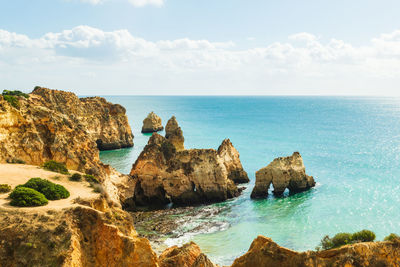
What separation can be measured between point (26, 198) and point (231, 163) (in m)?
40.4

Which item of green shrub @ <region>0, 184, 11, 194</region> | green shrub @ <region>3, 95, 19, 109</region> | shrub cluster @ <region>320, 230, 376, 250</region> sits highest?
green shrub @ <region>3, 95, 19, 109</region>

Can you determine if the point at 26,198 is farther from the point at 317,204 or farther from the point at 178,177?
the point at 317,204

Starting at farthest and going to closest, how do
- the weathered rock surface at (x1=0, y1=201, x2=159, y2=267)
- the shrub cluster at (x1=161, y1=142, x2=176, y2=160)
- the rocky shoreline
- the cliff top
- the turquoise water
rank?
the shrub cluster at (x1=161, y1=142, x2=176, y2=160), the turquoise water, the cliff top, the rocky shoreline, the weathered rock surface at (x1=0, y1=201, x2=159, y2=267)

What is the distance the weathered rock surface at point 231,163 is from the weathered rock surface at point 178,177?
8123 mm

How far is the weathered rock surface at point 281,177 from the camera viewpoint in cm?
5003

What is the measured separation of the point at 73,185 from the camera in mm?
25672

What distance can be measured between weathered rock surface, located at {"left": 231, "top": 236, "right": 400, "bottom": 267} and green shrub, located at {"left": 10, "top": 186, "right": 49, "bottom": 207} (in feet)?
44.3

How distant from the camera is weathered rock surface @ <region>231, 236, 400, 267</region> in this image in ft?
55.7

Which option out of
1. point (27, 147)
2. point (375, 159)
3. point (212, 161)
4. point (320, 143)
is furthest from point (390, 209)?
point (320, 143)

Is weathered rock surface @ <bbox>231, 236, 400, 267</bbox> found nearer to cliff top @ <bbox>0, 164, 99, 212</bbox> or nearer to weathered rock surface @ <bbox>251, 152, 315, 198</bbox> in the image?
cliff top @ <bbox>0, 164, 99, 212</bbox>

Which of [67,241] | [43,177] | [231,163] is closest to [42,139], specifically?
[43,177]

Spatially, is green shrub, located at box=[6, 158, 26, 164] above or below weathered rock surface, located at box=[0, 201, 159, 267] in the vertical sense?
above

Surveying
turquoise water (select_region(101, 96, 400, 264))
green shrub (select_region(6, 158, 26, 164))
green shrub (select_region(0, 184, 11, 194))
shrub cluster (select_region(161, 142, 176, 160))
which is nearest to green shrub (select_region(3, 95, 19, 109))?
green shrub (select_region(6, 158, 26, 164))

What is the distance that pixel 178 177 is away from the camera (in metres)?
46.3
